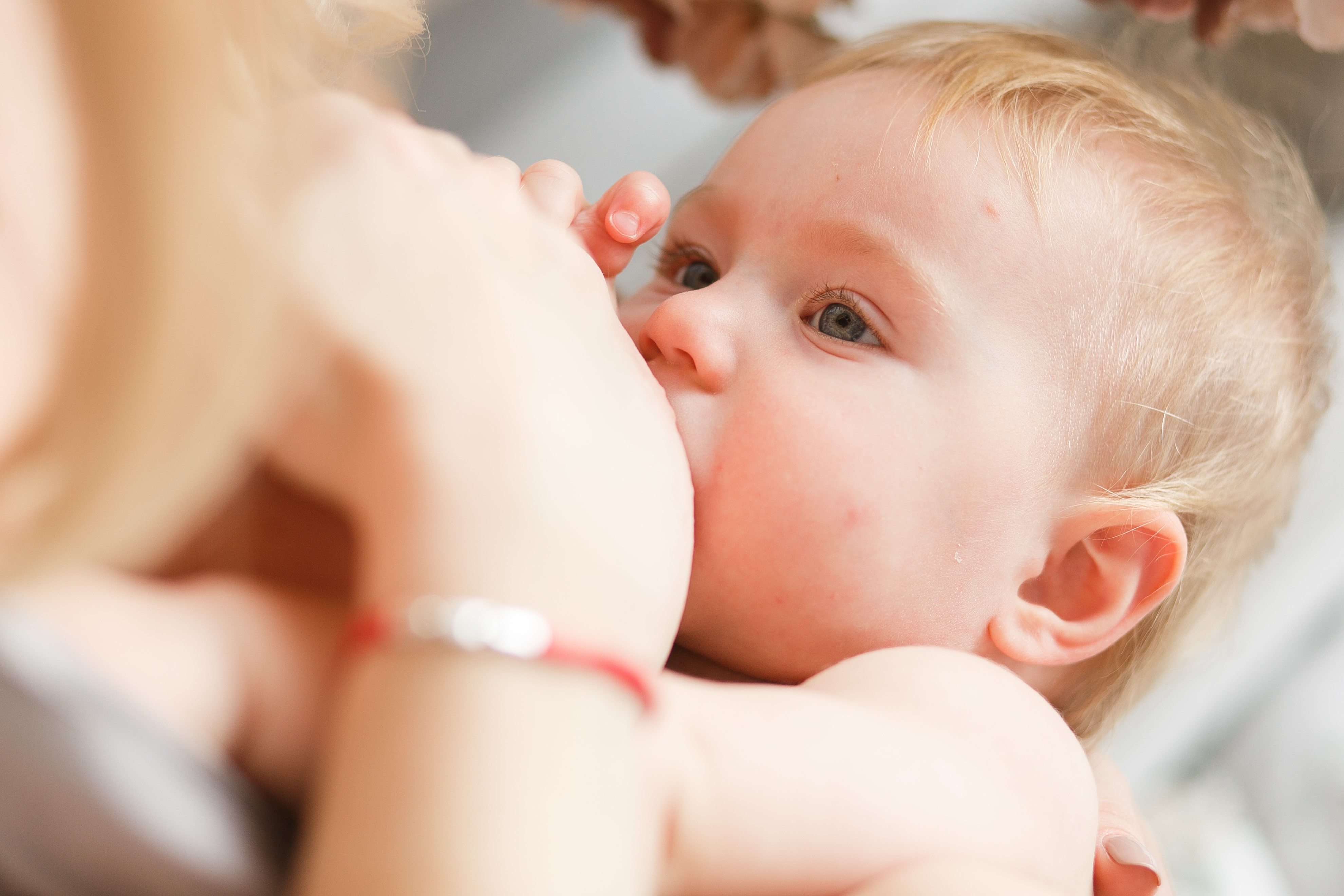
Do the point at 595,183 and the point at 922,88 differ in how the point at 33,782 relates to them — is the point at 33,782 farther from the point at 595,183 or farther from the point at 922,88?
the point at 595,183

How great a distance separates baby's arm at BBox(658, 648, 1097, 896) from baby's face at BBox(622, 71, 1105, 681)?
3.5 inches

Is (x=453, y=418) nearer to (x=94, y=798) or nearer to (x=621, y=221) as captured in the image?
(x=94, y=798)

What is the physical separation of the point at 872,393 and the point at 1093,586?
23 cm

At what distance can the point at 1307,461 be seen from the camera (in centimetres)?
111

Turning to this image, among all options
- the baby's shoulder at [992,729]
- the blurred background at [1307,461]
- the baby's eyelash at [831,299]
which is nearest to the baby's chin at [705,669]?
the baby's shoulder at [992,729]

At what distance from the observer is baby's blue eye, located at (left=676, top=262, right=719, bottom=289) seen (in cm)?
79

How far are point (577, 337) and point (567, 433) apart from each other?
0.06m

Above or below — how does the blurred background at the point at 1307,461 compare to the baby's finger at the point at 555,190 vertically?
below

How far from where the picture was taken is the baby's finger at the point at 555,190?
595mm

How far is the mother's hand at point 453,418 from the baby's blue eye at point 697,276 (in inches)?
14.5

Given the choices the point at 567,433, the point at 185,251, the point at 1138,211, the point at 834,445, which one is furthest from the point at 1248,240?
the point at 185,251

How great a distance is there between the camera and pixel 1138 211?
0.72 meters

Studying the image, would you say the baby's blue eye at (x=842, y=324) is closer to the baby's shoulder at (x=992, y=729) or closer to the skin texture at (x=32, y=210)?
the baby's shoulder at (x=992, y=729)

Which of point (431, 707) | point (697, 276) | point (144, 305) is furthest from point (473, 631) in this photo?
point (697, 276)
